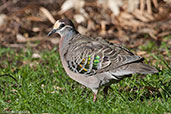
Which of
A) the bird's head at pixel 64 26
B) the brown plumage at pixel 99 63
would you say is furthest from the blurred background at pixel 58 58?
the bird's head at pixel 64 26

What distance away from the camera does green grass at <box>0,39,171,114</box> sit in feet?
16.4

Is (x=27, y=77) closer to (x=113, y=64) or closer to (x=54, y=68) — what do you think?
(x=54, y=68)

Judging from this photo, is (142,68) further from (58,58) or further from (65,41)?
(58,58)

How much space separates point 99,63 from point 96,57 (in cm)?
11

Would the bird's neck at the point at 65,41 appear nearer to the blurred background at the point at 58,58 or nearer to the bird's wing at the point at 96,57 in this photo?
the bird's wing at the point at 96,57

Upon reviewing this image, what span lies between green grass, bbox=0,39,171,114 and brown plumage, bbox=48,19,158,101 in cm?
31

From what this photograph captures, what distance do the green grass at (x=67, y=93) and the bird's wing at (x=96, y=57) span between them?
49 cm

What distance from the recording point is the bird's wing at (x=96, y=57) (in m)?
5.32

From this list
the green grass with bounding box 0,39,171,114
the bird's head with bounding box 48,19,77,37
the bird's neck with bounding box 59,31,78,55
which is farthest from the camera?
the bird's head with bounding box 48,19,77,37


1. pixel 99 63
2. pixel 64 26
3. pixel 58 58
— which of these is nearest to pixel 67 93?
pixel 99 63

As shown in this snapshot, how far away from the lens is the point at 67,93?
18.7 feet

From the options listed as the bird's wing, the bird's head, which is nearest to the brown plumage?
the bird's wing

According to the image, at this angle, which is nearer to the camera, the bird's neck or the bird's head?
the bird's neck

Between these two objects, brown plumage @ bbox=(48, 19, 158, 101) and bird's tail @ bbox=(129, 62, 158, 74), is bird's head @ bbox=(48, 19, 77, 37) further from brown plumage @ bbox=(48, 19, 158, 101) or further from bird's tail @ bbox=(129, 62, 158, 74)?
bird's tail @ bbox=(129, 62, 158, 74)
